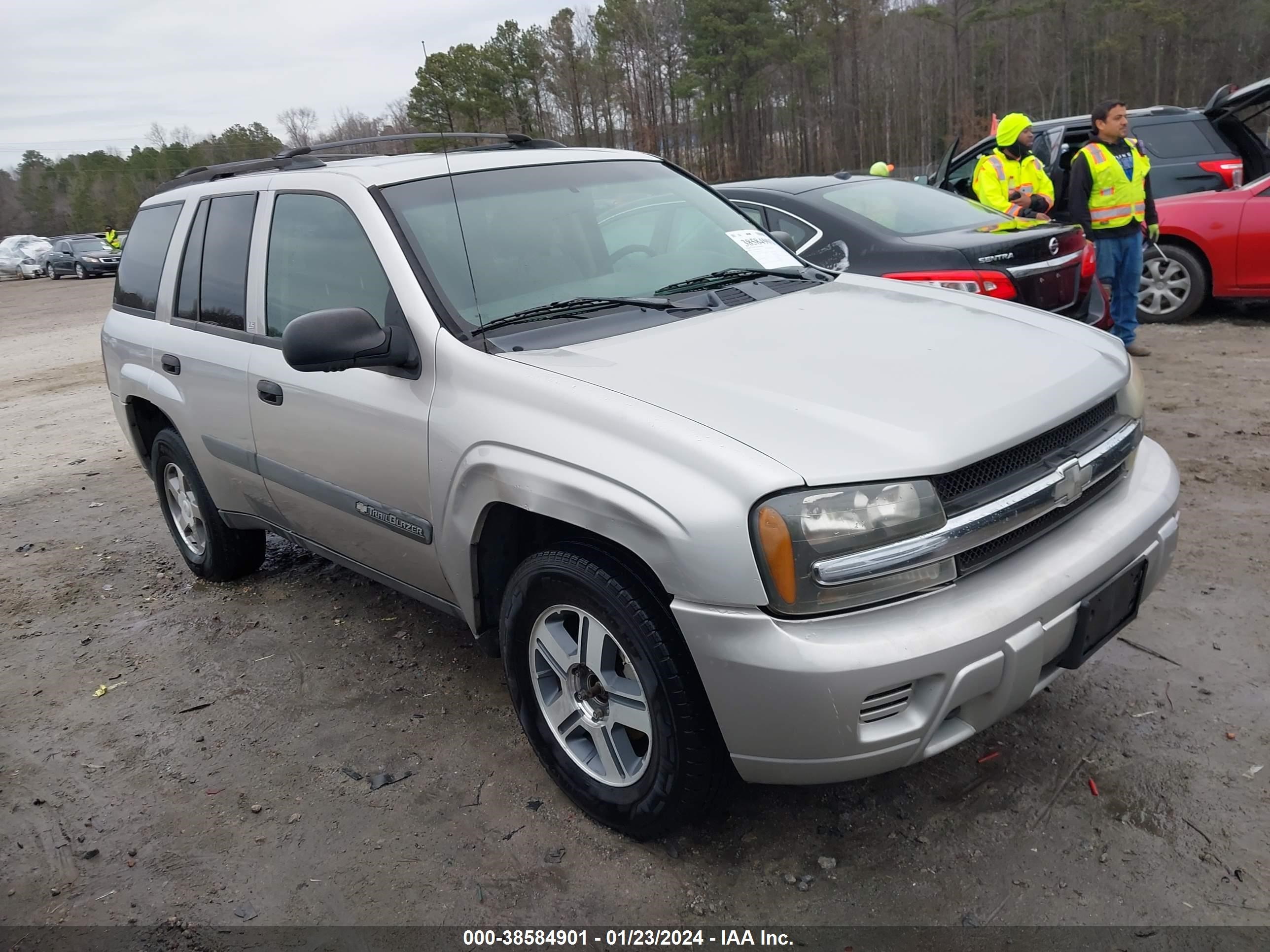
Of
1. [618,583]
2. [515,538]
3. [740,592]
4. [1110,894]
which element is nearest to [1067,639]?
[1110,894]

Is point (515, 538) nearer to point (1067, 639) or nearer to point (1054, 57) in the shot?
point (1067, 639)

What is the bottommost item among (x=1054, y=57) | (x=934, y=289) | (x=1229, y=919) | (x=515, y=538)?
(x=1229, y=919)

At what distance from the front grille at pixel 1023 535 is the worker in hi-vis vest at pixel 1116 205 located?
16.3 ft

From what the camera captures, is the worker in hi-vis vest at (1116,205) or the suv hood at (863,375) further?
the worker in hi-vis vest at (1116,205)

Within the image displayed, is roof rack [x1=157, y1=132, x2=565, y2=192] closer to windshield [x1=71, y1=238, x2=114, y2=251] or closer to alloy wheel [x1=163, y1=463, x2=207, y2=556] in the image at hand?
alloy wheel [x1=163, y1=463, x2=207, y2=556]

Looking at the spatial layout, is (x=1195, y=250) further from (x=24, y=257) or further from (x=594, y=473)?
(x=24, y=257)

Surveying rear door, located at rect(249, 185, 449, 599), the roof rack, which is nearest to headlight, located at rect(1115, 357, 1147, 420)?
rear door, located at rect(249, 185, 449, 599)

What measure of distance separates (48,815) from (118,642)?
1.33m

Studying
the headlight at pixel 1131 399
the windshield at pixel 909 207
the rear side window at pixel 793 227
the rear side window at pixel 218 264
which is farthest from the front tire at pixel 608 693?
the windshield at pixel 909 207

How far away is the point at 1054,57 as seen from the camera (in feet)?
142

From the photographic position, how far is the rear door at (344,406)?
2.85 meters

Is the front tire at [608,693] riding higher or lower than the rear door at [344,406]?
lower

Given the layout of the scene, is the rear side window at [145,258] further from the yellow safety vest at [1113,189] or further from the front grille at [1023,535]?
the yellow safety vest at [1113,189]

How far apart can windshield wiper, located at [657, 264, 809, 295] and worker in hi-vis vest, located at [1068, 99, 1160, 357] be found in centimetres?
439
